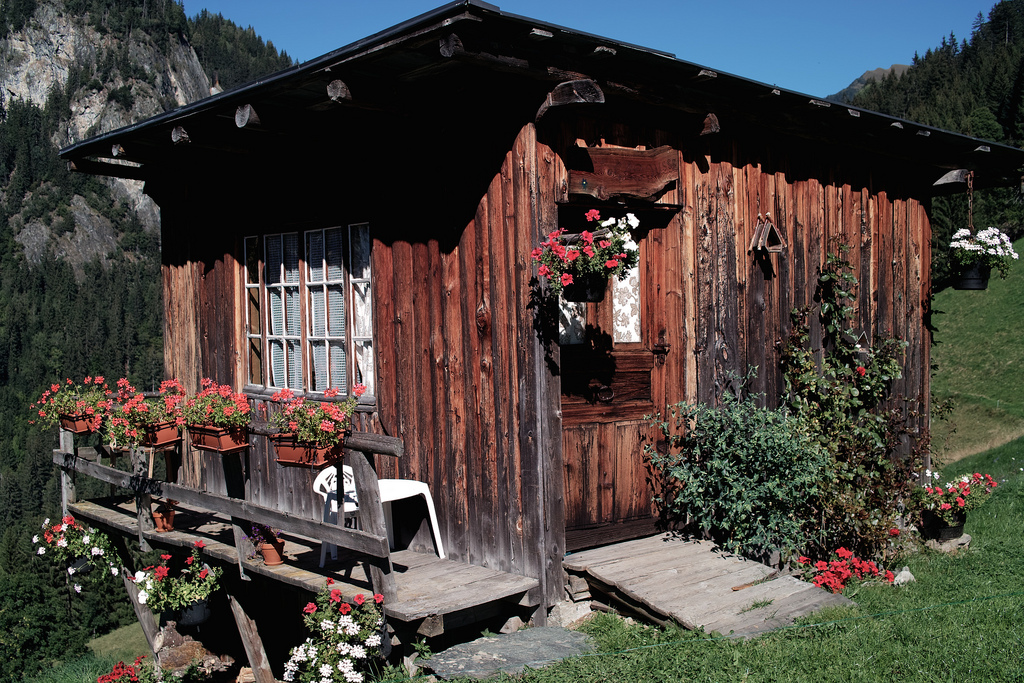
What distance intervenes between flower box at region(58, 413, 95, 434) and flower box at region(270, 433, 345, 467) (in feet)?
7.85

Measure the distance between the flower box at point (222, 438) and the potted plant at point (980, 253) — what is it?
6650 millimetres

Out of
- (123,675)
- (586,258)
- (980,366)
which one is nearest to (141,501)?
(123,675)

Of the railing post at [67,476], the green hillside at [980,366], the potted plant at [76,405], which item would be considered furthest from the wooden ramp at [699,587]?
the green hillside at [980,366]

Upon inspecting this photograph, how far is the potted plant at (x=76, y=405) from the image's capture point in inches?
264

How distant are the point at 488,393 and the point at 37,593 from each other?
1202 inches

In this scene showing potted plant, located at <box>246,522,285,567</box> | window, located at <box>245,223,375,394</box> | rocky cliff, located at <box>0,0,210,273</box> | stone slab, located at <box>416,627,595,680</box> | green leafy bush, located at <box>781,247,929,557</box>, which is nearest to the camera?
stone slab, located at <box>416,627,595,680</box>

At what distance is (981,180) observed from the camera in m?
9.43

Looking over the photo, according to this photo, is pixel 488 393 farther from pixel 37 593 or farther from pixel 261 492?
pixel 37 593

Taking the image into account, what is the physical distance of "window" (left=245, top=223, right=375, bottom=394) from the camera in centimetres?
646

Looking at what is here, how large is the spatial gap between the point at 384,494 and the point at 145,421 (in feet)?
6.43

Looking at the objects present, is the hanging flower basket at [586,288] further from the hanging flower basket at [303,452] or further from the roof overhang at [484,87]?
the hanging flower basket at [303,452]

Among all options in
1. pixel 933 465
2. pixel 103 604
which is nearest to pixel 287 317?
pixel 933 465

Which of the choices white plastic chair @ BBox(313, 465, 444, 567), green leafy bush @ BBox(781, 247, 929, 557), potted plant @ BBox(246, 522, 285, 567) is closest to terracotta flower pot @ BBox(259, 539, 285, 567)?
potted plant @ BBox(246, 522, 285, 567)

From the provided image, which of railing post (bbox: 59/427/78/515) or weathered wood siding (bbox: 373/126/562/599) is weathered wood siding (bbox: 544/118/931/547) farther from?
railing post (bbox: 59/427/78/515)
